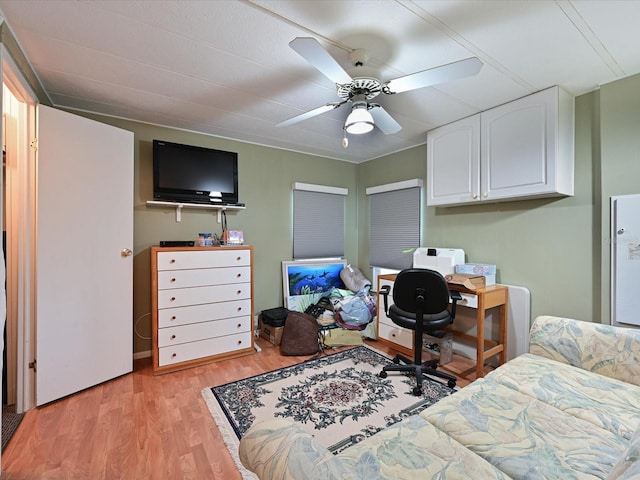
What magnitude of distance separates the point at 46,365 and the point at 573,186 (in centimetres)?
410

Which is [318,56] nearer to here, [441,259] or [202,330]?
[441,259]

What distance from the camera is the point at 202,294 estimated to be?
2.77 meters

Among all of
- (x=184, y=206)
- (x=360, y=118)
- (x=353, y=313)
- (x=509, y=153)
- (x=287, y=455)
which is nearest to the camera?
(x=287, y=455)

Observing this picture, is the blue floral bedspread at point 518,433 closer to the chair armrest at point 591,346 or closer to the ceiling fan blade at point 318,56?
the chair armrest at point 591,346

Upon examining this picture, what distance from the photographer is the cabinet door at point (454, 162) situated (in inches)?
103

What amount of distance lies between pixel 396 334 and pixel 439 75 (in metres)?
2.37

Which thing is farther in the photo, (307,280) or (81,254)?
(307,280)

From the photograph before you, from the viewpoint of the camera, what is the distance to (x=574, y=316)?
7.48ft

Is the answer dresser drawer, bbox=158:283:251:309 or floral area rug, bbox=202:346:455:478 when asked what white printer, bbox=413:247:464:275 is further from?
dresser drawer, bbox=158:283:251:309

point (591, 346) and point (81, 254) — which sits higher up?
point (81, 254)

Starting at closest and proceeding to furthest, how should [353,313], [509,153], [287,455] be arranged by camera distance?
[287,455] < [509,153] < [353,313]

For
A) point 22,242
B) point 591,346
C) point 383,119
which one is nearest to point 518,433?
point 591,346

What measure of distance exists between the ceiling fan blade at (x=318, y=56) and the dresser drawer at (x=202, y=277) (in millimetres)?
1995

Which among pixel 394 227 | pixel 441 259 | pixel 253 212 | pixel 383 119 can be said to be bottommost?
pixel 441 259
